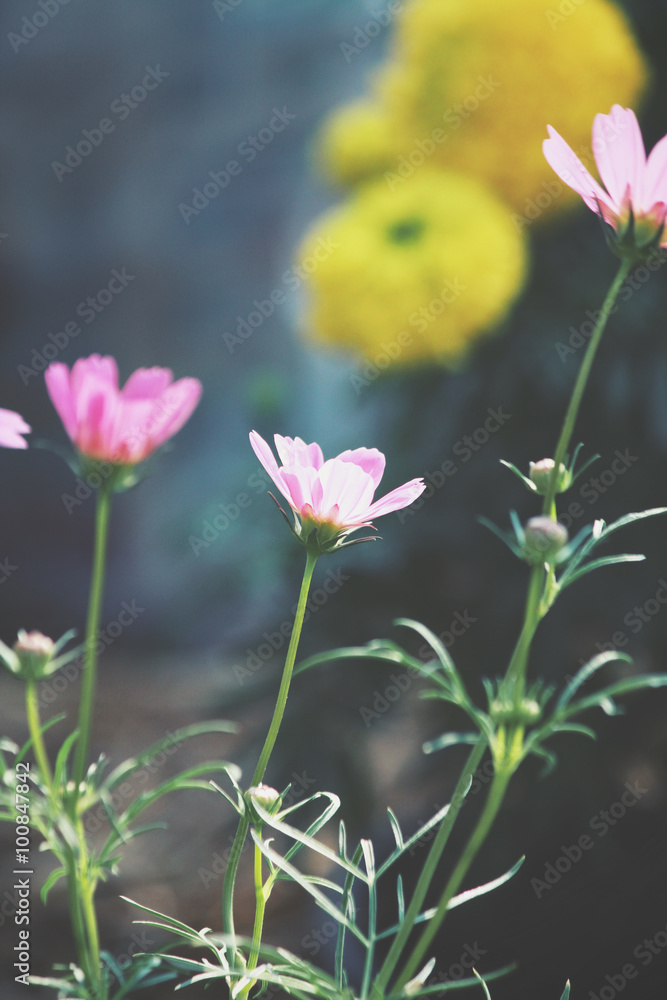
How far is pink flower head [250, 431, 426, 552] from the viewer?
274mm

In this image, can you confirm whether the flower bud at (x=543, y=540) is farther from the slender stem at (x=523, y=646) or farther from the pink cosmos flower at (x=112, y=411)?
the pink cosmos flower at (x=112, y=411)

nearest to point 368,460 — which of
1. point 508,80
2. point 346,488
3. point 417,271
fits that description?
point 346,488

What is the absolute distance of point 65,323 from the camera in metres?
1.64

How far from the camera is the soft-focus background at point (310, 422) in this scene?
2.35 ft

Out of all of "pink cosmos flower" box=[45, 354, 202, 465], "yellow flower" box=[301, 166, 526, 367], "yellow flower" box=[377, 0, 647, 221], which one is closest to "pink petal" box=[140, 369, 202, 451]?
"pink cosmos flower" box=[45, 354, 202, 465]

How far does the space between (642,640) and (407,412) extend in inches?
10.5

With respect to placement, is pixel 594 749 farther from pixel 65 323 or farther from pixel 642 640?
pixel 65 323

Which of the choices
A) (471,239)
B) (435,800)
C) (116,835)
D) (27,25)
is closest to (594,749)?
(435,800)

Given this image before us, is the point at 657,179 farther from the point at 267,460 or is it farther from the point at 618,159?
the point at 267,460

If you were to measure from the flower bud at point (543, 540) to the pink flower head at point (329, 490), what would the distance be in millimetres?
38

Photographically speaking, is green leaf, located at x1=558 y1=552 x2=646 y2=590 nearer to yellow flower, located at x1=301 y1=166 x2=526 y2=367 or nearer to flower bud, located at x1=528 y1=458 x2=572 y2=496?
flower bud, located at x1=528 y1=458 x2=572 y2=496

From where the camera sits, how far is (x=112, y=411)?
0.29m

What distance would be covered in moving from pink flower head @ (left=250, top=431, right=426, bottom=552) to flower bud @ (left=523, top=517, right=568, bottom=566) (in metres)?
0.04

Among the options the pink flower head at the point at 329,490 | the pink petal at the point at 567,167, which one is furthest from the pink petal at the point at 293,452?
the pink petal at the point at 567,167
